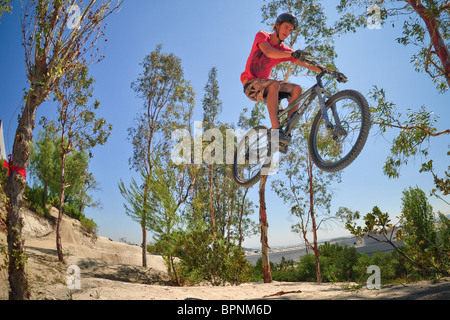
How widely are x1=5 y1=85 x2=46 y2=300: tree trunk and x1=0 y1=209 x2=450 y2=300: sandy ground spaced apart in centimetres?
35

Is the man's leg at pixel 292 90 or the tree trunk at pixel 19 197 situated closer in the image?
the tree trunk at pixel 19 197

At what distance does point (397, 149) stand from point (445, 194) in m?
5.12

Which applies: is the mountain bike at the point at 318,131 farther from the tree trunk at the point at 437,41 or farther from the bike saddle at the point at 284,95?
the tree trunk at the point at 437,41

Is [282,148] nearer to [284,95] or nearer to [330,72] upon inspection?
[284,95]

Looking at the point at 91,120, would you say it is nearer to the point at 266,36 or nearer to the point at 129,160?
the point at 129,160

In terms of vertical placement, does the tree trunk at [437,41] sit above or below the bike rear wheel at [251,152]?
above

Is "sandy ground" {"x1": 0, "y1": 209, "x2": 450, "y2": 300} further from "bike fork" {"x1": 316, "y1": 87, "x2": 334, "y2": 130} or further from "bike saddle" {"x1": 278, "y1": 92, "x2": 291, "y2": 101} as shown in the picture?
"bike saddle" {"x1": 278, "y1": 92, "x2": 291, "y2": 101}

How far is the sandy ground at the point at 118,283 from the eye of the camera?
161 inches

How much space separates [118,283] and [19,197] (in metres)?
1.92

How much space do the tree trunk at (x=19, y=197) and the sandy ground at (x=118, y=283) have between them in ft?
1.15

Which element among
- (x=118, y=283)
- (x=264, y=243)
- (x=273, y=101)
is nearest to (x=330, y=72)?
(x=273, y=101)

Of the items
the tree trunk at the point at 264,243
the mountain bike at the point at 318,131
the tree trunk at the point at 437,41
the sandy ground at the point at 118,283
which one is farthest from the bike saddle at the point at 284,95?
the tree trunk at the point at 264,243

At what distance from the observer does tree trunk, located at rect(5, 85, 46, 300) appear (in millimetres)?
4027
